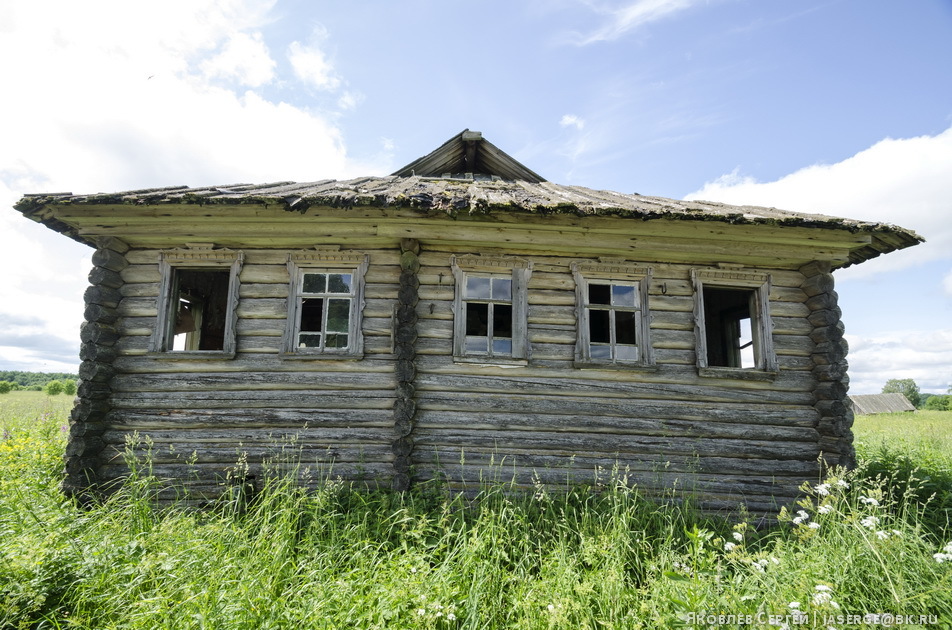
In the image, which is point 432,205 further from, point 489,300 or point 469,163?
point 469,163

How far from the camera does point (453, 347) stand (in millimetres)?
5816

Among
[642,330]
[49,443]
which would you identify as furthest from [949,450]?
[49,443]

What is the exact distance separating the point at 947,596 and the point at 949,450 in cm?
822

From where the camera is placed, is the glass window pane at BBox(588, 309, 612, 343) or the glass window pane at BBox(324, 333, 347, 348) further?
the glass window pane at BBox(588, 309, 612, 343)

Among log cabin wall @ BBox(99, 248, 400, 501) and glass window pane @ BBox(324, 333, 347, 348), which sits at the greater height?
glass window pane @ BBox(324, 333, 347, 348)

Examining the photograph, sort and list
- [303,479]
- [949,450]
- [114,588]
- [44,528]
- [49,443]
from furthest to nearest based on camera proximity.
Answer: [949,450] → [49,443] → [303,479] → [44,528] → [114,588]

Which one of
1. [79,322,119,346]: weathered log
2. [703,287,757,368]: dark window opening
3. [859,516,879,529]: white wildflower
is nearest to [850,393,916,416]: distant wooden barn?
[703,287,757,368]: dark window opening

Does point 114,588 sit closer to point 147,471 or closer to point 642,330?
point 147,471

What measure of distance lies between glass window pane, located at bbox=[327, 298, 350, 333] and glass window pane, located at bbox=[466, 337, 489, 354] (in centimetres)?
163

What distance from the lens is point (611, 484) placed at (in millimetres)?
5586

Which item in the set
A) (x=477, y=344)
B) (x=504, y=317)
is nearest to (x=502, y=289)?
(x=477, y=344)

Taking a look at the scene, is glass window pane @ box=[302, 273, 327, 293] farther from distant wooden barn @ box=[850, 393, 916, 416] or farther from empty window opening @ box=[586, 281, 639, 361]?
distant wooden barn @ box=[850, 393, 916, 416]

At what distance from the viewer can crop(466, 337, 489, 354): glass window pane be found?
5.96 m

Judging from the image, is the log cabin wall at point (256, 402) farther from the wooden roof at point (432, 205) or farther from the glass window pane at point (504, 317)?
the glass window pane at point (504, 317)
